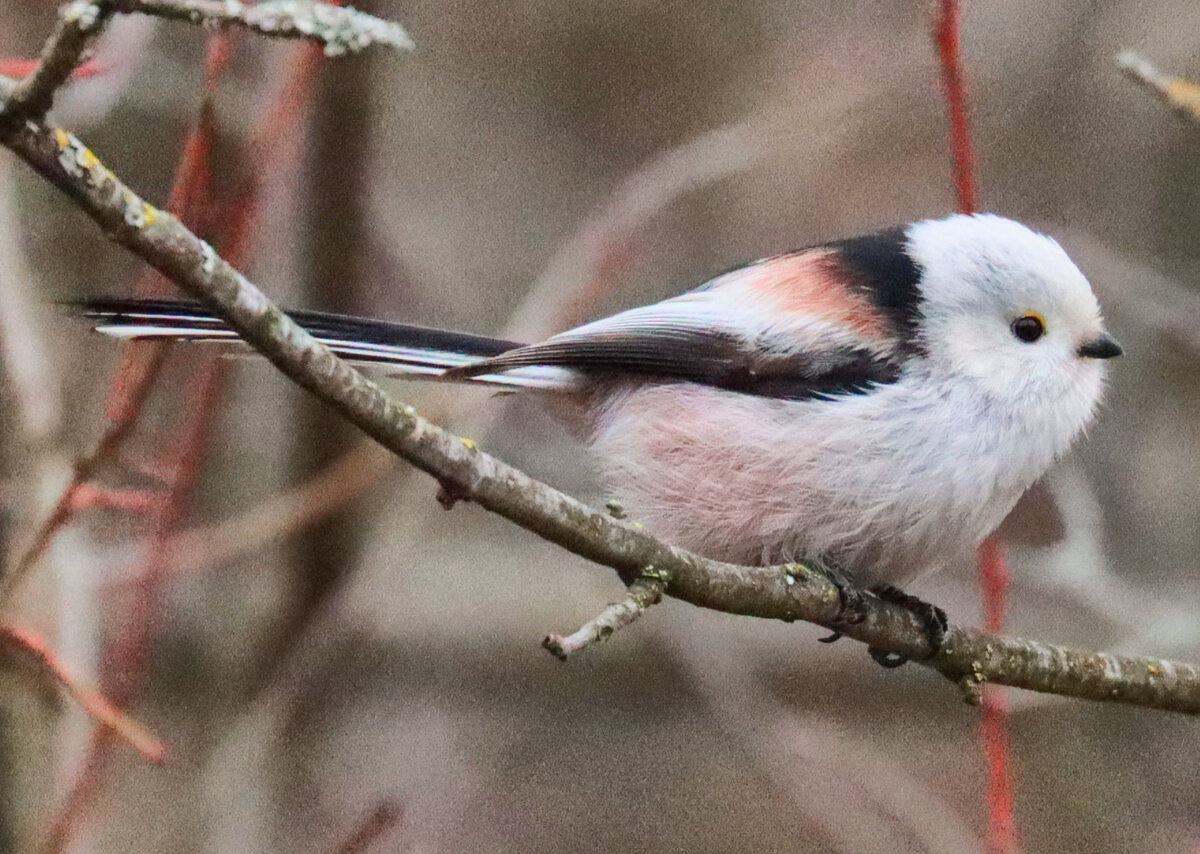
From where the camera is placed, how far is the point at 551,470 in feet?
7.47

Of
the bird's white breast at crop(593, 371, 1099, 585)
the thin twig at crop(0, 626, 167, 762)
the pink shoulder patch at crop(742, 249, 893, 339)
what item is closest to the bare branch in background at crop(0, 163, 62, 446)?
the thin twig at crop(0, 626, 167, 762)

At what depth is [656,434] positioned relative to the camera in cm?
151

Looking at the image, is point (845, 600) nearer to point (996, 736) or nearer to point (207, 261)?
point (996, 736)

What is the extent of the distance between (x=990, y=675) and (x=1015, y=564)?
29.1 inches

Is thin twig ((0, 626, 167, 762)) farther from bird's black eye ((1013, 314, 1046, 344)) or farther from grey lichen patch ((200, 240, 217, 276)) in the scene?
bird's black eye ((1013, 314, 1046, 344))

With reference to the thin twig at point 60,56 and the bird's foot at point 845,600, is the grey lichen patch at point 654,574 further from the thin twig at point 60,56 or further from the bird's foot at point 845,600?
the thin twig at point 60,56

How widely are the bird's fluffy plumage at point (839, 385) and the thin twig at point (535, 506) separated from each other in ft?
0.45

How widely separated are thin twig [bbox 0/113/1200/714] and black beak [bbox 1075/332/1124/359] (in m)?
0.37

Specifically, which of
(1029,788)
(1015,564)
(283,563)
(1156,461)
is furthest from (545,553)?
(1156,461)

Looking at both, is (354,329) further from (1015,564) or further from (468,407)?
(1015,564)

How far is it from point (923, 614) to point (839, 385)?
0.98ft

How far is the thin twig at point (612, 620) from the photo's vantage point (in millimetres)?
834

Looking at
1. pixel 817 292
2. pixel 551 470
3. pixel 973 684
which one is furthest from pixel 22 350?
pixel 973 684

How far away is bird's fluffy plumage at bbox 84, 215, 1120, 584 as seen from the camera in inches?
54.4
